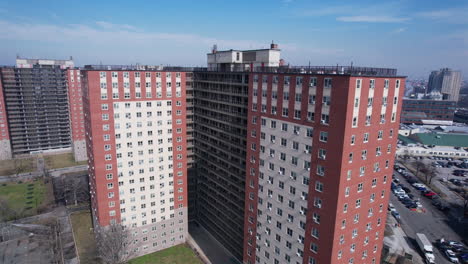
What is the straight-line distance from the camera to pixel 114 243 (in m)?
57.0

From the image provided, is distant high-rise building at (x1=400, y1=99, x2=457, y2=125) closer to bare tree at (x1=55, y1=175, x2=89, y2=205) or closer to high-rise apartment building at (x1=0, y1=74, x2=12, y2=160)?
bare tree at (x1=55, y1=175, x2=89, y2=205)

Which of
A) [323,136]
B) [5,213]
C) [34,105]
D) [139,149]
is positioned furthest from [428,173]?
[34,105]

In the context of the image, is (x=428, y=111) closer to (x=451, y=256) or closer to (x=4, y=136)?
(x=451, y=256)

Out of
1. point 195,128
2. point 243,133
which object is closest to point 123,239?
point 195,128

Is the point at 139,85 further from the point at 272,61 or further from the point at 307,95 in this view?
the point at 307,95

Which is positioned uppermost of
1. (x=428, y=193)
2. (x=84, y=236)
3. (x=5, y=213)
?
(x=428, y=193)

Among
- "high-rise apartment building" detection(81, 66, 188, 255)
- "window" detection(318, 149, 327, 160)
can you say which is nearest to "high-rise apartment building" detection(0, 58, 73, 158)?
"high-rise apartment building" detection(81, 66, 188, 255)

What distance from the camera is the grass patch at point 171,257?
6309cm

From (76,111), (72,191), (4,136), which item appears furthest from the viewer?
(4,136)

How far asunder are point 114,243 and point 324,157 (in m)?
45.1

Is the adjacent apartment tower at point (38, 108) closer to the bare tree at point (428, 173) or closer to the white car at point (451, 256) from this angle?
the white car at point (451, 256)

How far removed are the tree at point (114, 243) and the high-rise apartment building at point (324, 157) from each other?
3084 centimetres

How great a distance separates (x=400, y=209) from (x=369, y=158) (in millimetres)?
59643

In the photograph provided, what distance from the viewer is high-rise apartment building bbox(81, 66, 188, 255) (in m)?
56.1
